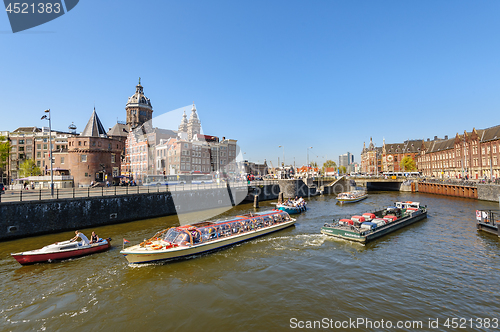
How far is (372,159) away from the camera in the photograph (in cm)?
16900

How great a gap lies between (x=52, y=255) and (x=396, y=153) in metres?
173

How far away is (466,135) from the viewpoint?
88750 mm

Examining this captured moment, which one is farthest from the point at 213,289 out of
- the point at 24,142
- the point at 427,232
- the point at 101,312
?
the point at 24,142

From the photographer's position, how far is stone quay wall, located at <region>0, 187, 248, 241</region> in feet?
84.0

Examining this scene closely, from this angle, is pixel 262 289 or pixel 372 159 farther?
pixel 372 159

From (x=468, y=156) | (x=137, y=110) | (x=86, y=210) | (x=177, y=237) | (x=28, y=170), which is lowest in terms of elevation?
(x=177, y=237)

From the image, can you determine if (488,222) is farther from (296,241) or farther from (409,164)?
(409,164)

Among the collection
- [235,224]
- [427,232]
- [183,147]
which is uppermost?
[183,147]

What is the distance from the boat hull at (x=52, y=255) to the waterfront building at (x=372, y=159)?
542ft

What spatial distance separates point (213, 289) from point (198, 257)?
6.02m

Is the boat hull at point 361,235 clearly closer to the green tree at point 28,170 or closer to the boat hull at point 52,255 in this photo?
the boat hull at point 52,255

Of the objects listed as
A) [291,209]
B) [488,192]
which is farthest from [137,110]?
[488,192]

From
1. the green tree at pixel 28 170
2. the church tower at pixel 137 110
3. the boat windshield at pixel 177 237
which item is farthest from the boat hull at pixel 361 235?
the church tower at pixel 137 110

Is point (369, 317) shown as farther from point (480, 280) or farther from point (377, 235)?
point (377, 235)
